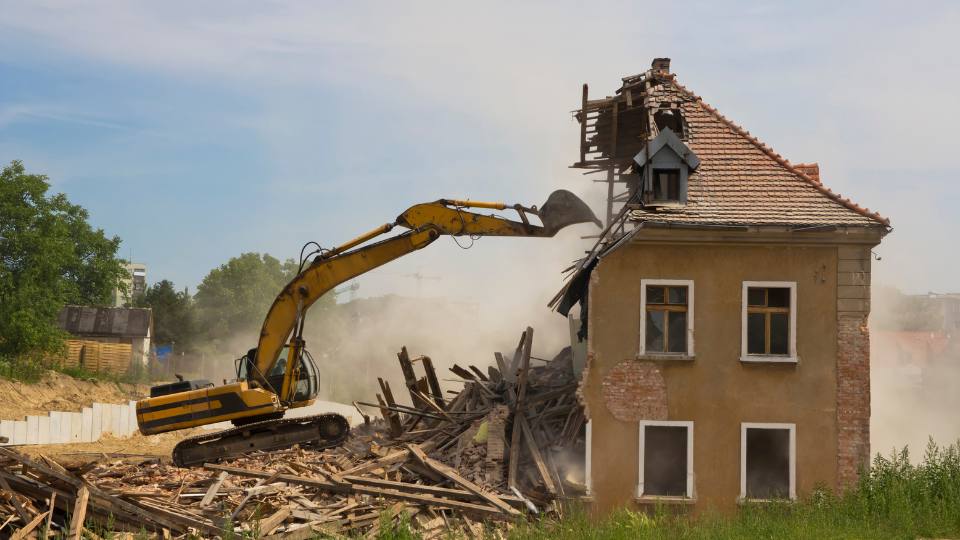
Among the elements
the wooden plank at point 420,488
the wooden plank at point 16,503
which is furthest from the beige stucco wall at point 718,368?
the wooden plank at point 16,503

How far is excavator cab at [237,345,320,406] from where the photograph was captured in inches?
906

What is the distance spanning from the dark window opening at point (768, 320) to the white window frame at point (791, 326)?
0.15m

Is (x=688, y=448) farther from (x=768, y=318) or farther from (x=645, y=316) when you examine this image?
(x=768, y=318)

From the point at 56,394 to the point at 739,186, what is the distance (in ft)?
110

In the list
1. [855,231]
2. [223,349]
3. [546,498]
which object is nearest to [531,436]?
[546,498]

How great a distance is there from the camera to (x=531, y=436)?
21.6 m

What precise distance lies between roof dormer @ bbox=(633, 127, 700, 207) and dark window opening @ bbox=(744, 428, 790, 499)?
472cm

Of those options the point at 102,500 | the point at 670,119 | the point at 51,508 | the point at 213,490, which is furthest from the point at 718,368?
the point at 51,508

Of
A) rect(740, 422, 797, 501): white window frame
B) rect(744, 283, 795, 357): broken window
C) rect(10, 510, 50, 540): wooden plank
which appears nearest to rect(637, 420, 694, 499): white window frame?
rect(740, 422, 797, 501): white window frame

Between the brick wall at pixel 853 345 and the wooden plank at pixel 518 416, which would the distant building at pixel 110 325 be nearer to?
the wooden plank at pixel 518 416

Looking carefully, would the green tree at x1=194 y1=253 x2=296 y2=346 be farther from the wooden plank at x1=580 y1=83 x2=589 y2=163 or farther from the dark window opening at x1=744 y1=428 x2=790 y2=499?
the dark window opening at x1=744 y1=428 x2=790 y2=499

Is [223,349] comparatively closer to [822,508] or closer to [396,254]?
[396,254]

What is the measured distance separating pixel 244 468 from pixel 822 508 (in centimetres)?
1062

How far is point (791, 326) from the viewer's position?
68.5 ft
